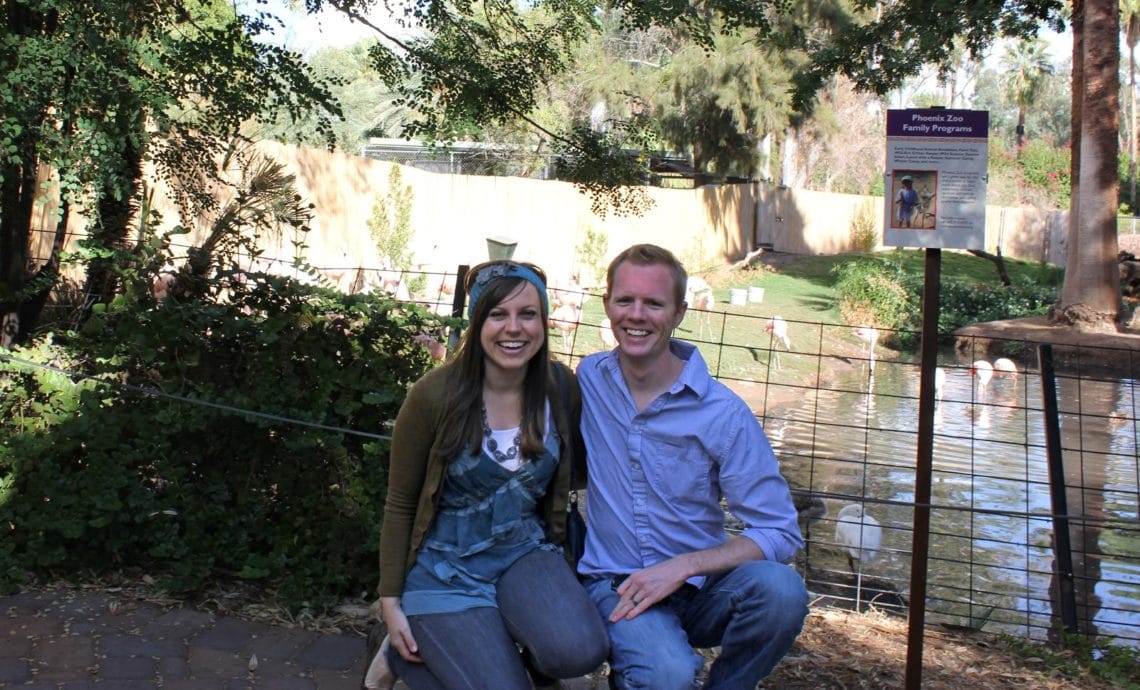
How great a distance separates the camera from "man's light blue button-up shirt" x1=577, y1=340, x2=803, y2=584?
2867 mm

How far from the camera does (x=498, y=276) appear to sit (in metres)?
2.97

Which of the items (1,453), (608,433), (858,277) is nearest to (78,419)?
(1,453)

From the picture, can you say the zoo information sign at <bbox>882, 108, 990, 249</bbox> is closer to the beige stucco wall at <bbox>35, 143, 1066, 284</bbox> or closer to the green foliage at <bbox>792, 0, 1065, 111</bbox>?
the green foliage at <bbox>792, 0, 1065, 111</bbox>

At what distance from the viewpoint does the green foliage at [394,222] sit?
18.5 m

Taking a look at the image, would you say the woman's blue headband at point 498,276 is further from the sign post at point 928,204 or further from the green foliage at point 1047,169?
the green foliage at point 1047,169

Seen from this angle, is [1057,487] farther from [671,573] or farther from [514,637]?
[514,637]

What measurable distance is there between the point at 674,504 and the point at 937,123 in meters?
Result: 1.79

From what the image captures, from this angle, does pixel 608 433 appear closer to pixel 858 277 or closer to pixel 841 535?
pixel 841 535

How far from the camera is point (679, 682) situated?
2668mm

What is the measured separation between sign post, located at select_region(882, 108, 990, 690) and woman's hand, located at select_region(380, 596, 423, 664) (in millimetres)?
1820

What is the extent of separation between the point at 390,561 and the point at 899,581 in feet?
16.7

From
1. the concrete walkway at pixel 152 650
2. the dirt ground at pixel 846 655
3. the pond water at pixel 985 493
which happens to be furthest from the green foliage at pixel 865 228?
the concrete walkway at pixel 152 650

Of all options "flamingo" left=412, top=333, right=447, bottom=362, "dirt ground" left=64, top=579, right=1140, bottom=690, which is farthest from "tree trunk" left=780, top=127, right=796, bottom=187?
"dirt ground" left=64, top=579, right=1140, bottom=690

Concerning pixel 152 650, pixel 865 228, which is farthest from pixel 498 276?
pixel 865 228
